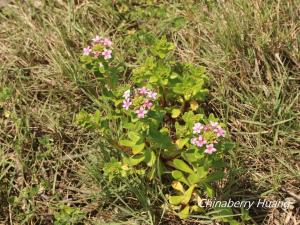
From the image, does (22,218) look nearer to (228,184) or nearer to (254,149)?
(228,184)

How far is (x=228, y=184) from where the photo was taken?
8.05 ft

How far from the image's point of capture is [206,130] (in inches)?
80.7

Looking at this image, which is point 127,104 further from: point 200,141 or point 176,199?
point 176,199

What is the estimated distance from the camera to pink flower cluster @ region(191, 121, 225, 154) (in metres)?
2.01

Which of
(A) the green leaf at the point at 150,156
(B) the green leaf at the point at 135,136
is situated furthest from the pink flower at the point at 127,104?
(A) the green leaf at the point at 150,156

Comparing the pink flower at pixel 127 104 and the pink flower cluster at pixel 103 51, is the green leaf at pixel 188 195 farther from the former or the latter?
the pink flower cluster at pixel 103 51

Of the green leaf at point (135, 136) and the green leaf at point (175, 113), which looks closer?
the green leaf at point (135, 136)

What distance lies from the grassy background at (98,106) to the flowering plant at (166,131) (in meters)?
0.13

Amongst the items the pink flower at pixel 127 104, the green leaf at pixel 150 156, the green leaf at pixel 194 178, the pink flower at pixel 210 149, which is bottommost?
the green leaf at pixel 194 178

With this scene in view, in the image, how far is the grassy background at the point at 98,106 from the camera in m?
2.51

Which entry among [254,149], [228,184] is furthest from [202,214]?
[254,149]

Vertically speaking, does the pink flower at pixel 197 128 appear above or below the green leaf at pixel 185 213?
above

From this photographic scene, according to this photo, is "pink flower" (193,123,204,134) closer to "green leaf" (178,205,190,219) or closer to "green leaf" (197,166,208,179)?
"green leaf" (197,166,208,179)

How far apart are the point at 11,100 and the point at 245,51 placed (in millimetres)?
1562
